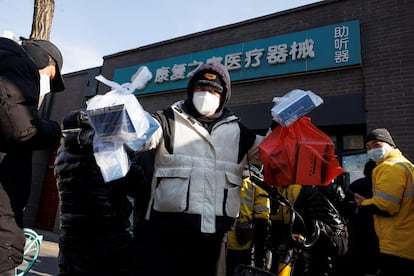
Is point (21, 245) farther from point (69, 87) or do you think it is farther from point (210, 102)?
point (69, 87)

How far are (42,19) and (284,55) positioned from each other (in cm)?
437

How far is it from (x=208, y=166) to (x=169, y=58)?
277 inches

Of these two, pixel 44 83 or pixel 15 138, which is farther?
pixel 44 83

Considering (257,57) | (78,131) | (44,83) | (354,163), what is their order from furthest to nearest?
(257,57) < (354,163) < (44,83) < (78,131)

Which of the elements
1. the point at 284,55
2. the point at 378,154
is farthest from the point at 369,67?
the point at 378,154

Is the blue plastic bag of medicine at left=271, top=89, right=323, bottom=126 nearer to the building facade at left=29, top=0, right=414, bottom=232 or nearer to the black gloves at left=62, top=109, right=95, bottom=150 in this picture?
the black gloves at left=62, top=109, right=95, bottom=150

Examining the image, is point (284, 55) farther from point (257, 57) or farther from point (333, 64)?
point (333, 64)

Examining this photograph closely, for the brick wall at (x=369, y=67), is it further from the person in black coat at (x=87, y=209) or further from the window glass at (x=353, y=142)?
the person in black coat at (x=87, y=209)

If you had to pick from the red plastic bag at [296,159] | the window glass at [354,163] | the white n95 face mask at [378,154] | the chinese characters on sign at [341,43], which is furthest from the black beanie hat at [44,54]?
the chinese characters on sign at [341,43]

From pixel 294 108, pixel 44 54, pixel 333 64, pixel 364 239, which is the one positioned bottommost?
pixel 364 239

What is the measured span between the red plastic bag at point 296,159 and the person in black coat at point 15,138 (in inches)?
45.0

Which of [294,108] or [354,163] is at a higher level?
[294,108]

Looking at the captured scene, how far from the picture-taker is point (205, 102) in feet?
5.94

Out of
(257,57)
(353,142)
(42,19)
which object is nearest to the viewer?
(42,19)
